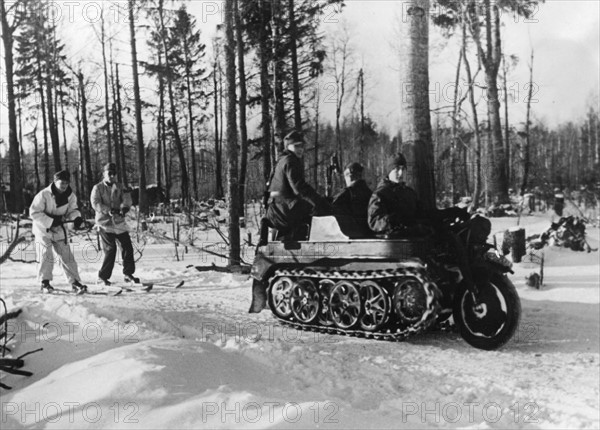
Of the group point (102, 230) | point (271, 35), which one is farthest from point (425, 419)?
point (271, 35)

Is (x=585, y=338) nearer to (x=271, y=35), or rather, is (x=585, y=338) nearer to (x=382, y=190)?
(x=382, y=190)

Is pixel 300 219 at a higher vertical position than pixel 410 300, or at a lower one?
higher

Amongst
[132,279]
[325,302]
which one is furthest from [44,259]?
[325,302]

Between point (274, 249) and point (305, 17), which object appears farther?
point (305, 17)

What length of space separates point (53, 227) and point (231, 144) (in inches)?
121

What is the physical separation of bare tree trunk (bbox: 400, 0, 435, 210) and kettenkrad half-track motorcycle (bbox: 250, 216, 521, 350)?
1668mm

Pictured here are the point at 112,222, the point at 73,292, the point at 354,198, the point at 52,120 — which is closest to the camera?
the point at 354,198

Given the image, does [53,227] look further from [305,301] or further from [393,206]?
[393,206]

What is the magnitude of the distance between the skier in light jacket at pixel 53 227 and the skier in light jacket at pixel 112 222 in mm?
362

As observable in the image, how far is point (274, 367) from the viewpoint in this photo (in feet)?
13.4

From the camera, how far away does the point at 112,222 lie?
7.94 m

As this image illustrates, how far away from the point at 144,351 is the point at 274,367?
1046 millimetres

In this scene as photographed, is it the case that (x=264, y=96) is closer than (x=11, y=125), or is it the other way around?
(x=11, y=125)

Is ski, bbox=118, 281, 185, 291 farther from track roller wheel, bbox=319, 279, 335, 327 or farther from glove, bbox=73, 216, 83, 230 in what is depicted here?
track roller wheel, bbox=319, 279, 335, 327
